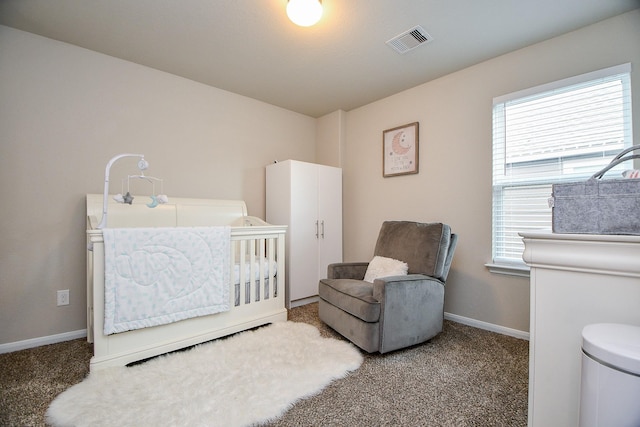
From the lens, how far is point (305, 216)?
3.12 meters

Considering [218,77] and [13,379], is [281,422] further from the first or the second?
[218,77]

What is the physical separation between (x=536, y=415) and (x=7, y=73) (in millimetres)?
3643

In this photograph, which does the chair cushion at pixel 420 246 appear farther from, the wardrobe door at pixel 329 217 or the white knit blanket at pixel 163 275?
the white knit blanket at pixel 163 275

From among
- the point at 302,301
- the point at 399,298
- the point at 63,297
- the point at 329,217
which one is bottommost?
the point at 302,301

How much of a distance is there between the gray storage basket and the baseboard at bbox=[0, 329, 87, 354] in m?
3.20

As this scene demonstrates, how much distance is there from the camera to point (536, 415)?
3.05 ft

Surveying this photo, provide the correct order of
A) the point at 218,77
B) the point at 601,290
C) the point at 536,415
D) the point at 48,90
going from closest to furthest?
the point at 601,290, the point at 536,415, the point at 48,90, the point at 218,77

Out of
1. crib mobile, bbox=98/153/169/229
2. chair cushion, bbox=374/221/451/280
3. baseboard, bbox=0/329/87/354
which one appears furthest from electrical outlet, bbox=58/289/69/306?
chair cushion, bbox=374/221/451/280

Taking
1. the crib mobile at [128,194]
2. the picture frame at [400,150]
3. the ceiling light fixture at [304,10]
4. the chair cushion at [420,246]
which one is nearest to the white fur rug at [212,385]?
the chair cushion at [420,246]

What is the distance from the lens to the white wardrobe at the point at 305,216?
3016mm

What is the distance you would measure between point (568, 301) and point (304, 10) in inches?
76.5

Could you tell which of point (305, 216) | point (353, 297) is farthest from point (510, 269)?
point (305, 216)

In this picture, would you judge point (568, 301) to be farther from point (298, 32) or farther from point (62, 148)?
point (62, 148)

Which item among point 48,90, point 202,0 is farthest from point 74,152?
point 202,0
